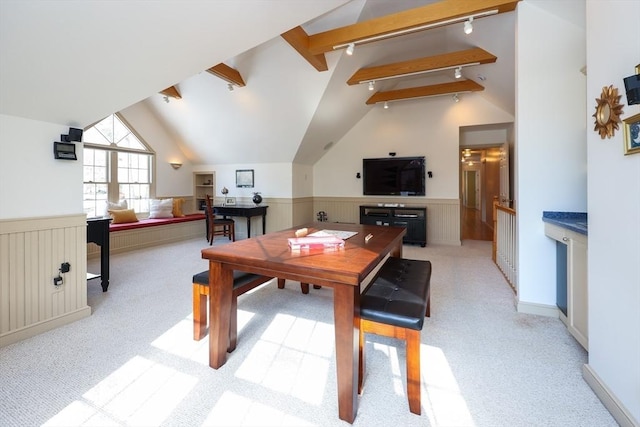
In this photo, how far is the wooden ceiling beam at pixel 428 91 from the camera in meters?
4.80

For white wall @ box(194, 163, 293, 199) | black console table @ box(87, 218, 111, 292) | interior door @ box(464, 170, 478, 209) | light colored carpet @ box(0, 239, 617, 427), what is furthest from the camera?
interior door @ box(464, 170, 478, 209)

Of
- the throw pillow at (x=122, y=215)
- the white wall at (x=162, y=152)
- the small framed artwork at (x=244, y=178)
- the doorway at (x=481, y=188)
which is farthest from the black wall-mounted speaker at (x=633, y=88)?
the white wall at (x=162, y=152)

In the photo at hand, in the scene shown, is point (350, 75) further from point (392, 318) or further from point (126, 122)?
point (126, 122)

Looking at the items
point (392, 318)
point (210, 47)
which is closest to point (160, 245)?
A: point (210, 47)

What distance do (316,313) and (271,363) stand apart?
0.77 m

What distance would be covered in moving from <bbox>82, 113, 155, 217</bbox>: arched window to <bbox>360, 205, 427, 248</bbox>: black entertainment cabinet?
478 centimetres

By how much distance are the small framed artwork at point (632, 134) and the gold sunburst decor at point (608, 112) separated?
0.30 feet

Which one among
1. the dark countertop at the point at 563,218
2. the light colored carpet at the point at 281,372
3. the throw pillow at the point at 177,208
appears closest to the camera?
the light colored carpet at the point at 281,372

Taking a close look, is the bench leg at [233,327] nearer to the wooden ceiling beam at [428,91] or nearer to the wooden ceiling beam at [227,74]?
the wooden ceiling beam at [227,74]

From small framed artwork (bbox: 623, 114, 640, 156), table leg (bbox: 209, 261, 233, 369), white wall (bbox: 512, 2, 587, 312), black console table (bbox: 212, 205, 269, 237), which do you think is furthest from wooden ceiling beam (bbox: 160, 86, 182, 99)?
small framed artwork (bbox: 623, 114, 640, 156)

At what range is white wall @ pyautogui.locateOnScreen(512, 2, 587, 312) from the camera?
239 centimetres

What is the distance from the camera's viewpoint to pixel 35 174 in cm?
212

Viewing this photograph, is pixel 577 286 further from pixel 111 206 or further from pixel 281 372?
pixel 111 206

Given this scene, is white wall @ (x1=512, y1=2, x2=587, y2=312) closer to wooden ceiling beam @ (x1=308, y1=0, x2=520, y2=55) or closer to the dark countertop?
the dark countertop
